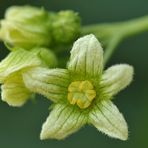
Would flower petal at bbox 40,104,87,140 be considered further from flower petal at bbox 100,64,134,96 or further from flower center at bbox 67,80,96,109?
flower petal at bbox 100,64,134,96

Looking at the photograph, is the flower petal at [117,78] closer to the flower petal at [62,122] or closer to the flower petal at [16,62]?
the flower petal at [62,122]

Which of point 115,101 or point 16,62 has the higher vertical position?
point 16,62

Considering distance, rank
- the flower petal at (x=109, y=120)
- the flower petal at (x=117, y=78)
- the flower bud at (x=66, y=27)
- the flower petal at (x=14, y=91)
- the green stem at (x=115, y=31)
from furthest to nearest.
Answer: the green stem at (x=115, y=31) → the flower bud at (x=66, y=27) → the flower petal at (x=14, y=91) → the flower petal at (x=117, y=78) → the flower petal at (x=109, y=120)

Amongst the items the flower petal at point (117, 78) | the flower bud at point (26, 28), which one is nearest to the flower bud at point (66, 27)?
the flower bud at point (26, 28)

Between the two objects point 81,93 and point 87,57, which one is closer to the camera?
point 87,57

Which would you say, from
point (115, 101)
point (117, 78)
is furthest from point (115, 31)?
Result: point (115, 101)

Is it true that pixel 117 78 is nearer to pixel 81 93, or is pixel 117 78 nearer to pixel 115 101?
pixel 81 93

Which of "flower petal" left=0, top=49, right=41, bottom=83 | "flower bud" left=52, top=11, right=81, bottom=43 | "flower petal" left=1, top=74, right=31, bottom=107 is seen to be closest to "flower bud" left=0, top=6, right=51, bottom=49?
"flower bud" left=52, top=11, right=81, bottom=43
